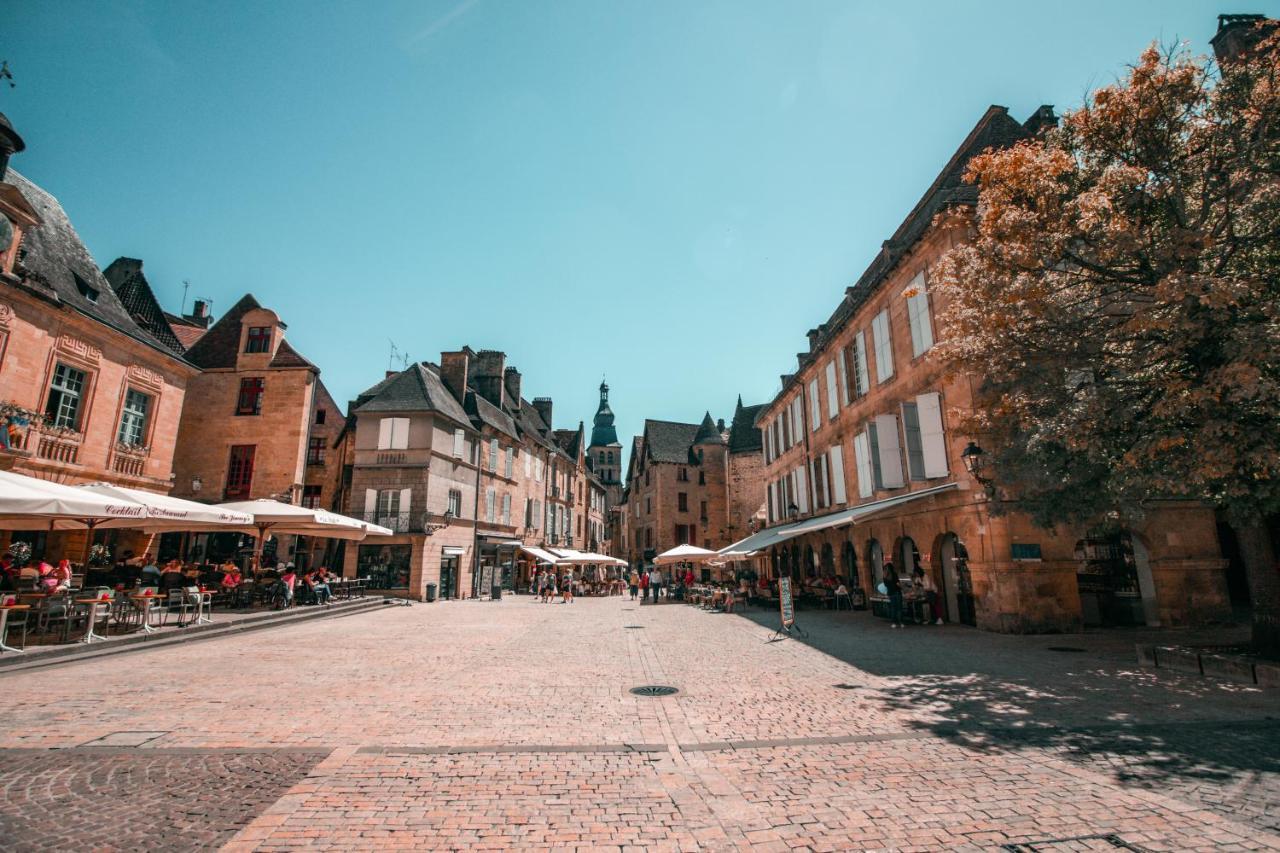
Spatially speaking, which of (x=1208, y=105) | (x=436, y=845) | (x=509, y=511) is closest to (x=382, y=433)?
(x=509, y=511)

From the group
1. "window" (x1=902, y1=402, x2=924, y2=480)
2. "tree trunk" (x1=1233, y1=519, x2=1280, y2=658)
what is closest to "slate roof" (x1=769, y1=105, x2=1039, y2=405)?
"window" (x1=902, y1=402, x2=924, y2=480)

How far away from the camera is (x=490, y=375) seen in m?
34.9

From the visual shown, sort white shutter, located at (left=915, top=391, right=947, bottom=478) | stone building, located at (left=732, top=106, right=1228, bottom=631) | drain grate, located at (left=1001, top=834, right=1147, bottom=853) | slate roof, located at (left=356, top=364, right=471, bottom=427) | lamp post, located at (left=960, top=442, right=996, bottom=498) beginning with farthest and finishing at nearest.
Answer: slate roof, located at (left=356, top=364, right=471, bottom=427), white shutter, located at (left=915, top=391, right=947, bottom=478), stone building, located at (left=732, top=106, right=1228, bottom=631), lamp post, located at (left=960, top=442, right=996, bottom=498), drain grate, located at (left=1001, top=834, right=1147, bottom=853)

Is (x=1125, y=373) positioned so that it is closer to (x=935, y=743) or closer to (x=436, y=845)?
(x=935, y=743)

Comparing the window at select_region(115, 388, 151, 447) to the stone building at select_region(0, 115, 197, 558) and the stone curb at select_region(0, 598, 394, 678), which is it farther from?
the stone curb at select_region(0, 598, 394, 678)

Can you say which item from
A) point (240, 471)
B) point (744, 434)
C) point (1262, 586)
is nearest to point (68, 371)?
point (240, 471)

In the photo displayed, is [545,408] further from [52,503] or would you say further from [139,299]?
[52,503]

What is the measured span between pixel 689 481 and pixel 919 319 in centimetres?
3609

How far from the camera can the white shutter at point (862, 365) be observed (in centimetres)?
1792

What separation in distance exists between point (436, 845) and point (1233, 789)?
202 inches

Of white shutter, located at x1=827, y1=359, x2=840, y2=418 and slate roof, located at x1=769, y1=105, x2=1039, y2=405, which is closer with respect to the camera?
slate roof, located at x1=769, y1=105, x2=1039, y2=405

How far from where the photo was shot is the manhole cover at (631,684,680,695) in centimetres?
713

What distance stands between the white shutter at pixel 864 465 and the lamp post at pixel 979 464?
189 inches

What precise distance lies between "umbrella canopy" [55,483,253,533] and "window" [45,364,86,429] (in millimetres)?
3974
